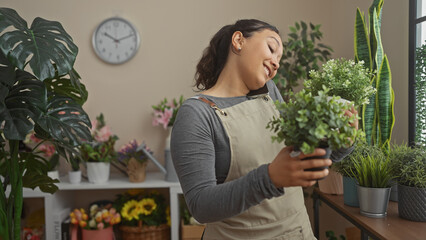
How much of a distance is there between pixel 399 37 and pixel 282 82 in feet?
2.57

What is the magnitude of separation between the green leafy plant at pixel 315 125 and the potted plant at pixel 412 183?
863 mm

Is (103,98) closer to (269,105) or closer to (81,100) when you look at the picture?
(81,100)

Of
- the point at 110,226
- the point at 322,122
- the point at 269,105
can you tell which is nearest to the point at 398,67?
the point at 269,105

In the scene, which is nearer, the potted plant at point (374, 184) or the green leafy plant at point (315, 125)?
the green leafy plant at point (315, 125)

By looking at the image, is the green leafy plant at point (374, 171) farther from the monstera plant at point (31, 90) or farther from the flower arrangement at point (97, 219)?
the flower arrangement at point (97, 219)

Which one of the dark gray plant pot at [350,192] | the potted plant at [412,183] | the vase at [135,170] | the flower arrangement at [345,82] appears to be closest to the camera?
the flower arrangement at [345,82]

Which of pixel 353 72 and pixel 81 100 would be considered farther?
pixel 81 100

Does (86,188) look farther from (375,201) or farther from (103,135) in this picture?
(375,201)

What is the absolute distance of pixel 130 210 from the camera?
8.96 feet

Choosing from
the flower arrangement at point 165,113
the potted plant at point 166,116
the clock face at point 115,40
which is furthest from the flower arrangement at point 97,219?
the clock face at point 115,40

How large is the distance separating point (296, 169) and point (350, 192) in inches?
46.6

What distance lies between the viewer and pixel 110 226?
2.67 m

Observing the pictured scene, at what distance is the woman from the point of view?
36.0 inches

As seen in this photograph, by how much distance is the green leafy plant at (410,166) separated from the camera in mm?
1378
